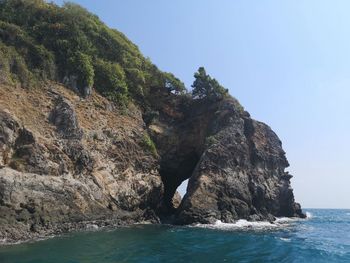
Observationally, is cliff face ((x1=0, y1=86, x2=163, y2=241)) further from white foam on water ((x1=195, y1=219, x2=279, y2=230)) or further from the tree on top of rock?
the tree on top of rock

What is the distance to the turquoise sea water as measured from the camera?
2259 centimetres

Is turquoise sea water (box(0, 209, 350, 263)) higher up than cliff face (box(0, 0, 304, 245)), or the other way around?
cliff face (box(0, 0, 304, 245))

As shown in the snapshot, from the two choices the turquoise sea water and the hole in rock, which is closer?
the turquoise sea water

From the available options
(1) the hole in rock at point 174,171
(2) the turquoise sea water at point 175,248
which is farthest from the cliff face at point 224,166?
(2) the turquoise sea water at point 175,248

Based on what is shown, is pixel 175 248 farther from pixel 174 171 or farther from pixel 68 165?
pixel 174 171

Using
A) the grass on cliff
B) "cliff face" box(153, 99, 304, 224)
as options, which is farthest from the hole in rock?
the grass on cliff

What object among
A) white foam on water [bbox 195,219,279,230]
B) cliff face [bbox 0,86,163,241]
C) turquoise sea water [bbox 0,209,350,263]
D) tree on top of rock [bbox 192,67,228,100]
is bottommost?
turquoise sea water [bbox 0,209,350,263]

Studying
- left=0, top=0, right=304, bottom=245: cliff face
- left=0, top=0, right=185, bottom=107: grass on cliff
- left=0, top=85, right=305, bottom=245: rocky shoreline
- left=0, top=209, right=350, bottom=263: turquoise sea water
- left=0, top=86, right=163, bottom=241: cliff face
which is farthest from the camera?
left=0, top=0, right=185, bottom=107: grass on cliff

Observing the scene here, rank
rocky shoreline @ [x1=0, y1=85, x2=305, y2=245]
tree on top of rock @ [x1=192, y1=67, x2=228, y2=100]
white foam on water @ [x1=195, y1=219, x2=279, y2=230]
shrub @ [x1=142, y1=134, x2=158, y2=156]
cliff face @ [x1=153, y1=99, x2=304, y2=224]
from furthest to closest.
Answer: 1. tree on top of rock @ [x1=192, y1=67, x2=228, y2=100]
2. shrub @ [x1=142, y1=134, x2=158, y2=156]
3. cliff face @ [x1=153, y1=99, x2=304, y2=224]
4. white foam on water @ [x1=195, y1=219, x2=279, y2=230]
5. rocky shoreline @ [x1=0, y1=85, x2=305, y2=245]

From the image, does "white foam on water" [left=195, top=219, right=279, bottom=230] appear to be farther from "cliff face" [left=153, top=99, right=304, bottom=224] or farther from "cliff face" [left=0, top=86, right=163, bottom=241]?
"cliff face" [left=0, top=86, right=163, bottom=241]

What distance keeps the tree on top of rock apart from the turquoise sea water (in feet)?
77.0

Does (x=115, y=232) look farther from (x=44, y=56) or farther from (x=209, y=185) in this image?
(x=44, y=56)

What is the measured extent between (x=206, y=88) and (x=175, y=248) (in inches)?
1219

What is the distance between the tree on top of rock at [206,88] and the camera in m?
52.9
